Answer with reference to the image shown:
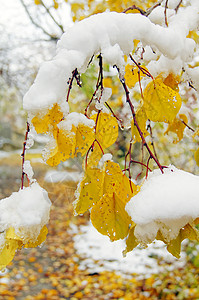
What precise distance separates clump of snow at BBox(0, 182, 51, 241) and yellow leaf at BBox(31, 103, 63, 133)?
5.8 inches

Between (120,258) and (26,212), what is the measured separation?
10.8 ft

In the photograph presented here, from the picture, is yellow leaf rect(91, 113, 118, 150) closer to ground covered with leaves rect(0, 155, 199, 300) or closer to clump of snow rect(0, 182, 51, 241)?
clump of snow rect(0, 182, 51, 241)

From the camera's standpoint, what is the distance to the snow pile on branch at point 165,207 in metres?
0.48

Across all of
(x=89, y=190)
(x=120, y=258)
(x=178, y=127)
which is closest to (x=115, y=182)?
(x=89, y=190)

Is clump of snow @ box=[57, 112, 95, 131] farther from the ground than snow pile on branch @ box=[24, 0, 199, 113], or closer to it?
closer to it

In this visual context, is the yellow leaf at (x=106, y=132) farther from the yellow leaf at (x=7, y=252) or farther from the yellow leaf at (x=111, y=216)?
the yellow leaf at (x=7, y=252)

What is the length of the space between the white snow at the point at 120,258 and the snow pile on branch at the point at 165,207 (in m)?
2.95

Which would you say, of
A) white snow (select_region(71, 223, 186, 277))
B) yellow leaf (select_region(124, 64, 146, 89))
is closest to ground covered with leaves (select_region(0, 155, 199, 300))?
white snow (select_region(71, 223, 186, 277))

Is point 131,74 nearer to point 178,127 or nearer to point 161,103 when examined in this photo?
point 161,103

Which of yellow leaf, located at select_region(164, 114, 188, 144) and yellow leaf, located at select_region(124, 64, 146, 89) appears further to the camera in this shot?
yellow leaf, located at select_region(164, 114, 188, 144)

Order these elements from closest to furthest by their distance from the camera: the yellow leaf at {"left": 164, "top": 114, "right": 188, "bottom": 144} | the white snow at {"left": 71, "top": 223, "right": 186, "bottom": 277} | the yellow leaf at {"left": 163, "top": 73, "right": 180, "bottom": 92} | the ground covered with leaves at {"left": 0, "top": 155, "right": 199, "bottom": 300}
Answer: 1. the yellow leaf at {"left": 163, "top": 73, "right": 180, "bottom": 92}
2. the yellow leaf at {"left": 164, "top": 114, "right": 188, "bottom": 144}
3. the ground covered with leaves at {"left": 0, "top": 155, "right": 199, "bottom": 300}
4. the white snow at {"left": 71, "top": 223, "right": 186, "bottom": 277}

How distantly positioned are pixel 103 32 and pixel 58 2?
2.03 metres

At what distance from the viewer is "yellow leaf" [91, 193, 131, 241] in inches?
22.0

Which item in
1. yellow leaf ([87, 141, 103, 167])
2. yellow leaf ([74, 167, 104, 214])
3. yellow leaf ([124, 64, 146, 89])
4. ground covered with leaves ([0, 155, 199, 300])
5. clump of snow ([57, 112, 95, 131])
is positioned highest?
yellow leaf ([124, 64, 146, 89])
